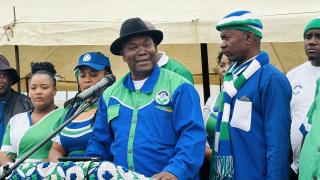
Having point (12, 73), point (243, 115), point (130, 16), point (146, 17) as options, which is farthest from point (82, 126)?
point (130, 16)

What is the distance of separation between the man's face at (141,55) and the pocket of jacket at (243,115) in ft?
1.99

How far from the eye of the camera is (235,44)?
3873 mm

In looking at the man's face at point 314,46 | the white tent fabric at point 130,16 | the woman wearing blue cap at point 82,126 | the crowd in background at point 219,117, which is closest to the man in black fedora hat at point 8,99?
the white tent fabric at point 130,16

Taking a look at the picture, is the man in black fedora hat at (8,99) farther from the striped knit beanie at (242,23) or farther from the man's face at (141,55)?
the striped knit beanie at (242,23)

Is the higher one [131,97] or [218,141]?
[131,97]

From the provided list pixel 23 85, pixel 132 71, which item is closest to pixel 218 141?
pixel 132 71

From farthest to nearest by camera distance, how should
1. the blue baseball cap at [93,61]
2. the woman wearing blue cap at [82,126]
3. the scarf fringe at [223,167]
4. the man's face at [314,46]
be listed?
the blue baseball cap at [93,61] < the woman wearing blue cap at [82,126] < the man's face at [314,46] < the scarf fringe at [223,167]

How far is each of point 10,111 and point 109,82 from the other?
2.25 metres

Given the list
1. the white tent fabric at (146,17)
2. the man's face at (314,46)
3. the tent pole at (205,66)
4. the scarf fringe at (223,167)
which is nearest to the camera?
the scarf fringe at (223,167)

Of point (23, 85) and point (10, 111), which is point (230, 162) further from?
point (23, 85)

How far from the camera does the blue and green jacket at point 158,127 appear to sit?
11.3 feet

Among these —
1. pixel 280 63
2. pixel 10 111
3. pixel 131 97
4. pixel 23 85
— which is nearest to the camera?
pixel 131 97

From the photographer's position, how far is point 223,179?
3828 mm

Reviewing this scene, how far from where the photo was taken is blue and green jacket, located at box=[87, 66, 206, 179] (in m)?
3.45
